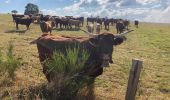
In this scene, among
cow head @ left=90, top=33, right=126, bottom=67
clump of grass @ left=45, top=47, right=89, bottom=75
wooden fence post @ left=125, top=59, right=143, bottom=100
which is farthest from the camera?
cow head @ left=90, top=33, right=126, bottom=67

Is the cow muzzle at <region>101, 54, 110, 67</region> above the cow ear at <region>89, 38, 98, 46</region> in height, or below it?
below

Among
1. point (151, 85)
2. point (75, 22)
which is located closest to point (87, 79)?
A: point (151, 85)

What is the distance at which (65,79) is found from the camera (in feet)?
23.8

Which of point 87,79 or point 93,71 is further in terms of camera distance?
point 93,71

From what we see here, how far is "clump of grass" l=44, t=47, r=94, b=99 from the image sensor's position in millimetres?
7238

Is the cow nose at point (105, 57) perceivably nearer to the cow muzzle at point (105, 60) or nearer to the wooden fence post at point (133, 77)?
the cow muzzle at point (105, 60)

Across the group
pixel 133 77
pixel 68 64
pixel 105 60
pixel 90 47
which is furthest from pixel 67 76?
pixel 90 47

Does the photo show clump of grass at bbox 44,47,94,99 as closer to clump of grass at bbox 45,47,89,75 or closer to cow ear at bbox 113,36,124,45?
clump of grass at bbox 45,47,89,75

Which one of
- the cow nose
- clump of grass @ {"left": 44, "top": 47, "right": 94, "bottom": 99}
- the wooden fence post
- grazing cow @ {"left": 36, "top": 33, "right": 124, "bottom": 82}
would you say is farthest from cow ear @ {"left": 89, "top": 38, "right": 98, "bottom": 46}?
the wooden fence post

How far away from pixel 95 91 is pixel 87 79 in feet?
4.43

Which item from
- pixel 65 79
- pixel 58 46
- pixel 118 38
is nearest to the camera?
pixel 65 79

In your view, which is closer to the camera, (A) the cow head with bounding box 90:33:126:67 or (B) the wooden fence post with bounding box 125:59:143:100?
(B) the wooden fence post with bounding box 125:59:143:100

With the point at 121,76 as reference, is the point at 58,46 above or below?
above

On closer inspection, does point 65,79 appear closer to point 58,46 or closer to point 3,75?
point 58,46
